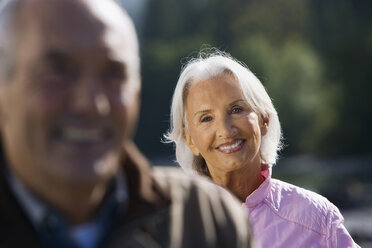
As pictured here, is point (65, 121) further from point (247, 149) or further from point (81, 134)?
point (247, 149)

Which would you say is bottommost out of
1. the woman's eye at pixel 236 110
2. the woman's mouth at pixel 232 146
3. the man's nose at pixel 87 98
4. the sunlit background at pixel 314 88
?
the man's nose at pixel 87 98

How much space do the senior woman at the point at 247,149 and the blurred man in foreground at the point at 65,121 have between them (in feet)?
4.74

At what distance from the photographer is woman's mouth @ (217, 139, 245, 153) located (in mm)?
2826

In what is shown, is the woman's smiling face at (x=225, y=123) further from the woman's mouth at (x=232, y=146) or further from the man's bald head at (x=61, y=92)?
the man's bald head at (x=61, y=92)

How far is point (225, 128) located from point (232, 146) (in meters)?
0.09

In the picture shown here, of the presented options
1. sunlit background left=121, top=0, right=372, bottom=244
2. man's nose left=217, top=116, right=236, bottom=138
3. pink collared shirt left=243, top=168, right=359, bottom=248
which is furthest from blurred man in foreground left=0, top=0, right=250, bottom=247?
sunlit background left=121, top=0, right=372, bottom=244

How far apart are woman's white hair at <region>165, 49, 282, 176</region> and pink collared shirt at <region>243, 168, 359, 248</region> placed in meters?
0.33

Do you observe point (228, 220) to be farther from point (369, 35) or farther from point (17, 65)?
point (369, 35)

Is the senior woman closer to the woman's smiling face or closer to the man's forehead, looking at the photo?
the woman's smiling face

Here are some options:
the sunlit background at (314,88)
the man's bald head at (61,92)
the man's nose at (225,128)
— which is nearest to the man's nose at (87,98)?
the man's bald head at (61,92)

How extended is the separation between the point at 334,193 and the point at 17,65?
1710 cm

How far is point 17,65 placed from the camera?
1.21 metres

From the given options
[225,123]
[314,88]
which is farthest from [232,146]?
[314,88]

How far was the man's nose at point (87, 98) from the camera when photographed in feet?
3.89
